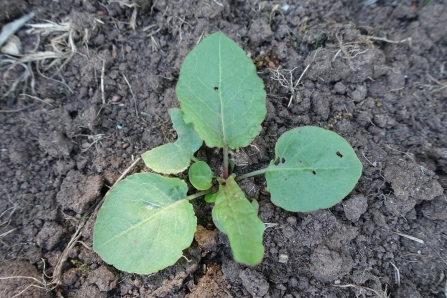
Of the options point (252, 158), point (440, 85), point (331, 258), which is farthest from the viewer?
point (440, 85)

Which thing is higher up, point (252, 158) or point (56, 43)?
point (56, 43)

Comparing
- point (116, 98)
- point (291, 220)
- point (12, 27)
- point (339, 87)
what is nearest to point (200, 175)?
point (291, 220)

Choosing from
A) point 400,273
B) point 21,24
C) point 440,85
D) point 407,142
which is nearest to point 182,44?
point 21,24

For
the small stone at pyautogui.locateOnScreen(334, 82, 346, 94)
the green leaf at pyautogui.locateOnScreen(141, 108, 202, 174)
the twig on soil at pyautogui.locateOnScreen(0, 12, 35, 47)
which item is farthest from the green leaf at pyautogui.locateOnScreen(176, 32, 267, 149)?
the twig on soil at pyautogui.locateOnScreen(0, 12, 35, 47)

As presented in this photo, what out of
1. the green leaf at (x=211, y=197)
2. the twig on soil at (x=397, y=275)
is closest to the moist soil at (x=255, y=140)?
the twig on soil at (x=397, y=275)

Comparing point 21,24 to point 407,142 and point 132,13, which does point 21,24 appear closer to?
point 132,13

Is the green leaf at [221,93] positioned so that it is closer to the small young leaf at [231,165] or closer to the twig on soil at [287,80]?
the small young leaf at [231,165]
